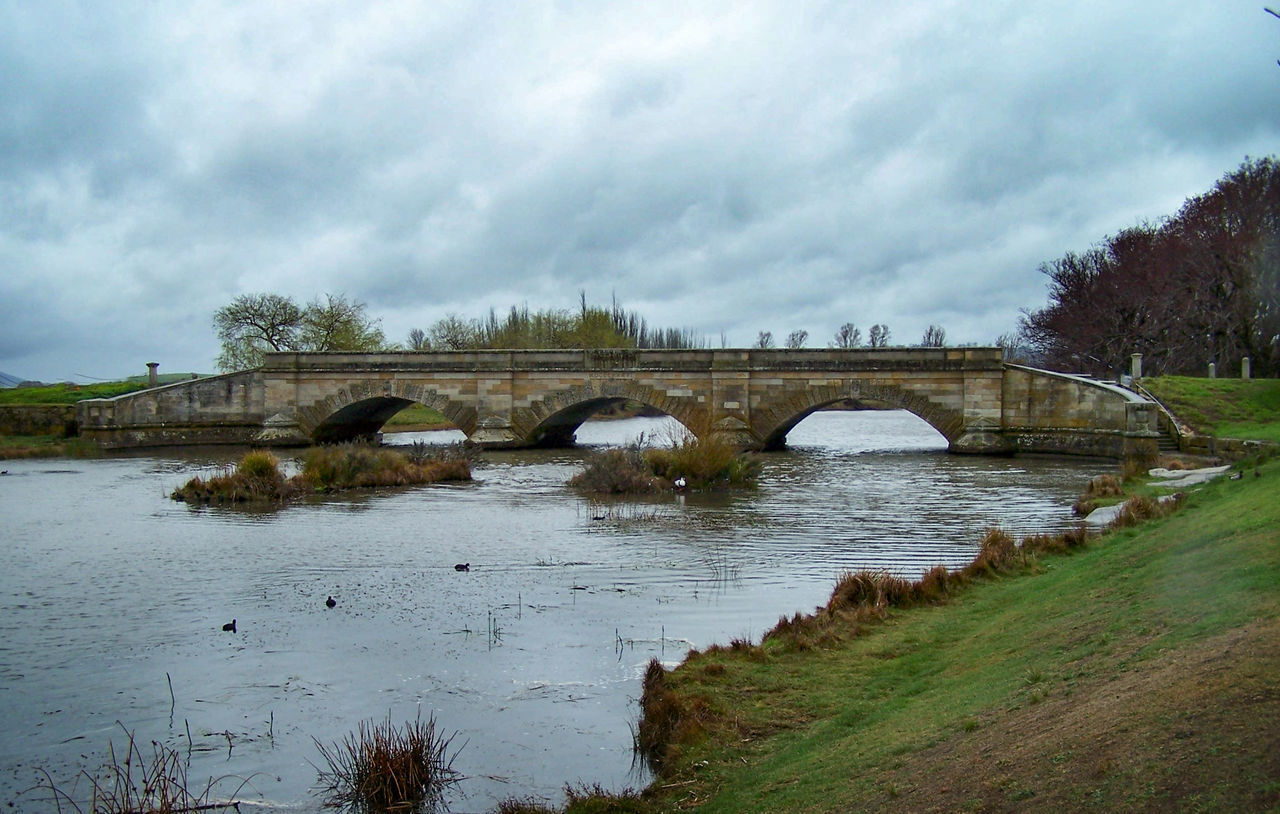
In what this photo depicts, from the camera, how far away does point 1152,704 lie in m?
4.61

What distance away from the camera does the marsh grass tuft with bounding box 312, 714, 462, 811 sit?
20.7ft

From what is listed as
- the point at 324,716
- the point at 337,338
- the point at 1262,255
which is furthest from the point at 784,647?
the point at 337,338

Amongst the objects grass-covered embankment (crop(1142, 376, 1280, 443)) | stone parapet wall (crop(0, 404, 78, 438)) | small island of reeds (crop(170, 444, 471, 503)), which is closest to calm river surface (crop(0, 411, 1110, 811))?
small island of reeds (crop(170, 444, 471, 503))

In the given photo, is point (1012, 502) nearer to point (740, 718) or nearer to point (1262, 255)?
point (740, 718)

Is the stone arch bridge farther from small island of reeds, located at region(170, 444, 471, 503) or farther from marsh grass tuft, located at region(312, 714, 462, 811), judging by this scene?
marsh grass tuft, located at region(312, 714, 462, 811)

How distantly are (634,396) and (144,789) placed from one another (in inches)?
1190

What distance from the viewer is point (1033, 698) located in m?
5.57

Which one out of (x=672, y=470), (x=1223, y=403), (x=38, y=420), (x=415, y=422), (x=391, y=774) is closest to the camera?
(x=391, y=774)

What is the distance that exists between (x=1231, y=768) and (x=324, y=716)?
6089mm

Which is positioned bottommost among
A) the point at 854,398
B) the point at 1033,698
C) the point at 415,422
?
the point at 1033,698

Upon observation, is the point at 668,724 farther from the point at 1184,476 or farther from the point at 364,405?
the point at 364,405

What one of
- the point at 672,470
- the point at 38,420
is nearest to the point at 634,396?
the point at 672,470

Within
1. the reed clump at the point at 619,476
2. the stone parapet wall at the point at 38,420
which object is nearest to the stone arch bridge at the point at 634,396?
the stone parapet wall at the point at 38,420

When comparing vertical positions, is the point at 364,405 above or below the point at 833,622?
above
